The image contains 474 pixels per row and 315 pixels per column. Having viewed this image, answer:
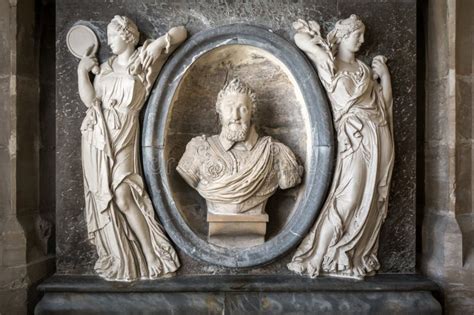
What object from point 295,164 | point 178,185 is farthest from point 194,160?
point 295,164

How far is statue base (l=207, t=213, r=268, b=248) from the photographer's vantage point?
3.28 metres

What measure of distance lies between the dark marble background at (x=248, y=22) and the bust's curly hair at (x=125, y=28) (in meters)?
0.12

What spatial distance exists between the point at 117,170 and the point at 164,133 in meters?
0.45

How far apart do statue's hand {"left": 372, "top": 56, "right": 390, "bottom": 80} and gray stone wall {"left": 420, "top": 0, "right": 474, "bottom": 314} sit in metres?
0.52

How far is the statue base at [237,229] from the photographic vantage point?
3.28m

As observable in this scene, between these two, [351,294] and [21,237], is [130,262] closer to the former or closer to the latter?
[21,237]

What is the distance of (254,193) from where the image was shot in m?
3.29

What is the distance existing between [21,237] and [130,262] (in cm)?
89

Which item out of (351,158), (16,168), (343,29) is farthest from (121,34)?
(351,158)

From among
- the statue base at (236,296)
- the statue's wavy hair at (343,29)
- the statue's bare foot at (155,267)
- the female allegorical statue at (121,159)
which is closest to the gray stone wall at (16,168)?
the statue base at (236,296)

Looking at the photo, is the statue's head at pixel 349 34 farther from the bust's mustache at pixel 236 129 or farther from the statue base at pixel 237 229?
the statue base at pixel 237 229

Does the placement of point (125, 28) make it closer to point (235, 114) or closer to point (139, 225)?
point (235, 114)

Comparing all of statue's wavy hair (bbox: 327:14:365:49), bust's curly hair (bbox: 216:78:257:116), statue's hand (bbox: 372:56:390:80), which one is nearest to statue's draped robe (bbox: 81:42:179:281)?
bust's curly hair (bbox: 216:78:257:116)

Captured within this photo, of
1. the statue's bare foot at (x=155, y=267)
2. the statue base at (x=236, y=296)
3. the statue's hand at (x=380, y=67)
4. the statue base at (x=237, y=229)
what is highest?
the statue's hand at (x=380, y=67)
